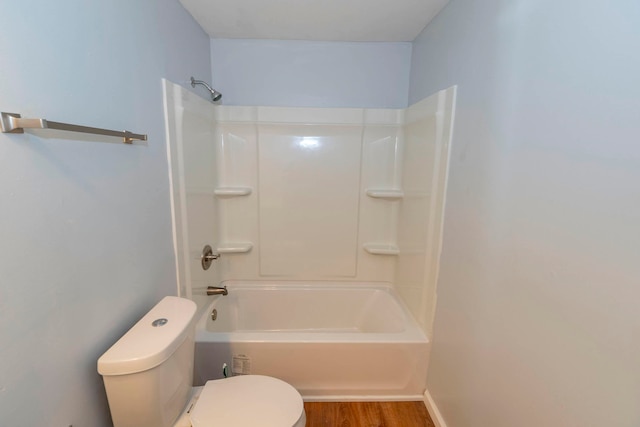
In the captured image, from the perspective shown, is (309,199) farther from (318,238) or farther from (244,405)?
(244,405)

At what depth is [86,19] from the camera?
88cm

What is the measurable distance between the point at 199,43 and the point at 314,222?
138 centimetres

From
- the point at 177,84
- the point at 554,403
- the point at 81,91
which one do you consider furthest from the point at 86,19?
the point at 554,403

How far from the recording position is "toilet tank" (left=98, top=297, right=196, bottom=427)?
88 cm

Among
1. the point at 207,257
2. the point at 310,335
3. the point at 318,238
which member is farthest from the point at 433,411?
the point at 207,257

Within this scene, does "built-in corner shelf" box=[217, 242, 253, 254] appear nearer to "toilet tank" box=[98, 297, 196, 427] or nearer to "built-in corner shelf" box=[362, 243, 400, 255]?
"built-in corner shelf" box=[362, 243, 400, 255]

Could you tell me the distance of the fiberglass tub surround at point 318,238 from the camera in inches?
64.8

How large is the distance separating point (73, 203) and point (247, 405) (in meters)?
0.92

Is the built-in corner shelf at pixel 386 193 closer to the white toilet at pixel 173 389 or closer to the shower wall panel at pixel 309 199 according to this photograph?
the shower wall panel at pixel 309 199

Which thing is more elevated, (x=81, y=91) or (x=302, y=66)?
(x=302, y=66)

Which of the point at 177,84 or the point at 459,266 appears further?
the point at 177,84

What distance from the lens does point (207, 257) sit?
190 centimetres

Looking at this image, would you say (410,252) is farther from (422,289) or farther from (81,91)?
(81,91)

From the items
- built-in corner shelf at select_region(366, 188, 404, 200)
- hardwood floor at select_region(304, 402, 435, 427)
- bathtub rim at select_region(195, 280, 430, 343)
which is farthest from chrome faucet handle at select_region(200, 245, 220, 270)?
built-in corner shelf at select_region(366, 188, 404, 200)
